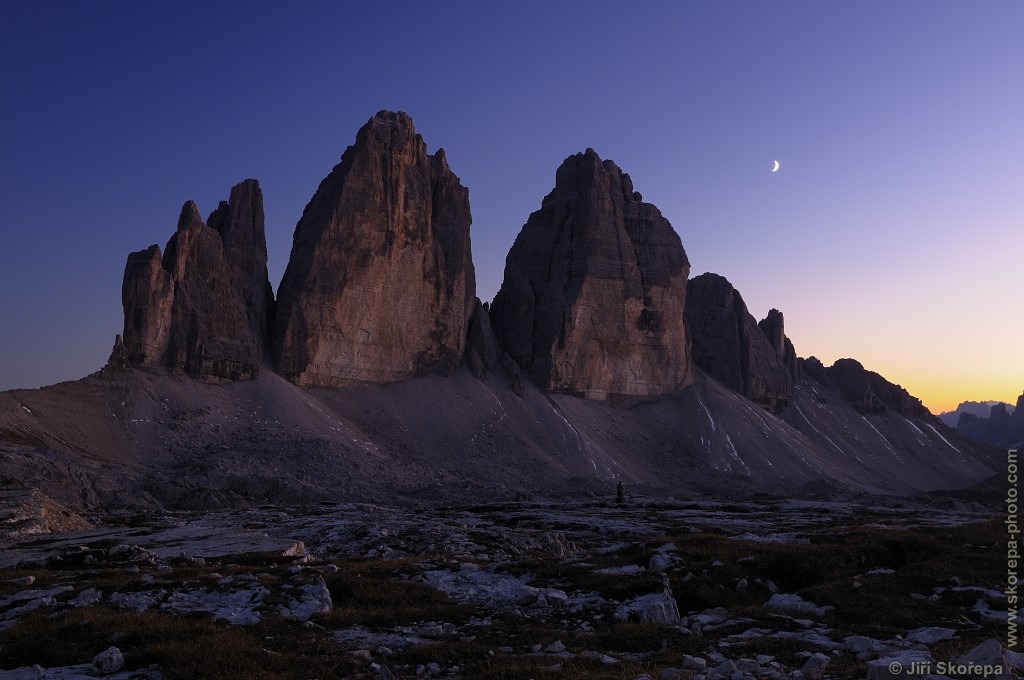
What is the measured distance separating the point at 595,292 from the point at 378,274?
41887 millimetres

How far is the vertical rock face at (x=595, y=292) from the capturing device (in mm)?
128000

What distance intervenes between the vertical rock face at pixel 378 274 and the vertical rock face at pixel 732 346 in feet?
198

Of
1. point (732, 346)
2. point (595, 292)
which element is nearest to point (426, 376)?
point (595, 292)

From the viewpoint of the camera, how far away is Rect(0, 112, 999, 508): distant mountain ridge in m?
72.8

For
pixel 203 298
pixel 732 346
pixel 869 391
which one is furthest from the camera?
pixel 869 391

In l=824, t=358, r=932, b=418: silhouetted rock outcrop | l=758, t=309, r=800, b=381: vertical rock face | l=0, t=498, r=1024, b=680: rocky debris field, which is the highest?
l=758, t=309, r=800, b=381: vertical rock face

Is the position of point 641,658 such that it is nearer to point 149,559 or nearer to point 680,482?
point 149,559

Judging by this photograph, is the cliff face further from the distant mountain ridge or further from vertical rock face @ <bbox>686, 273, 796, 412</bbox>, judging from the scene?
vertical rock face @ <bbox>686, 273, 796, 412</bbox>

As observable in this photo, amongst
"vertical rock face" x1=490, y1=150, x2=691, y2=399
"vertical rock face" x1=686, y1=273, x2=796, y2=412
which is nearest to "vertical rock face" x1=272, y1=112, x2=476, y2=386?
"vertical rock face" x1=490, y1=150, x2=691, y2=399

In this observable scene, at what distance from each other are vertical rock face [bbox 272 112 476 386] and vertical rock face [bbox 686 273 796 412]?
6026 cm

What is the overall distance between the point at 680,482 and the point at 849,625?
9453 centimetres

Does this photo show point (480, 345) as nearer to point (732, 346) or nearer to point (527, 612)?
point (732, 346)

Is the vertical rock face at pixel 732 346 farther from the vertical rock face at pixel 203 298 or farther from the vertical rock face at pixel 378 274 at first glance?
the vertical rock face at pixel 203 298

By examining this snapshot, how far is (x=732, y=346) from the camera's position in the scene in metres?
159
